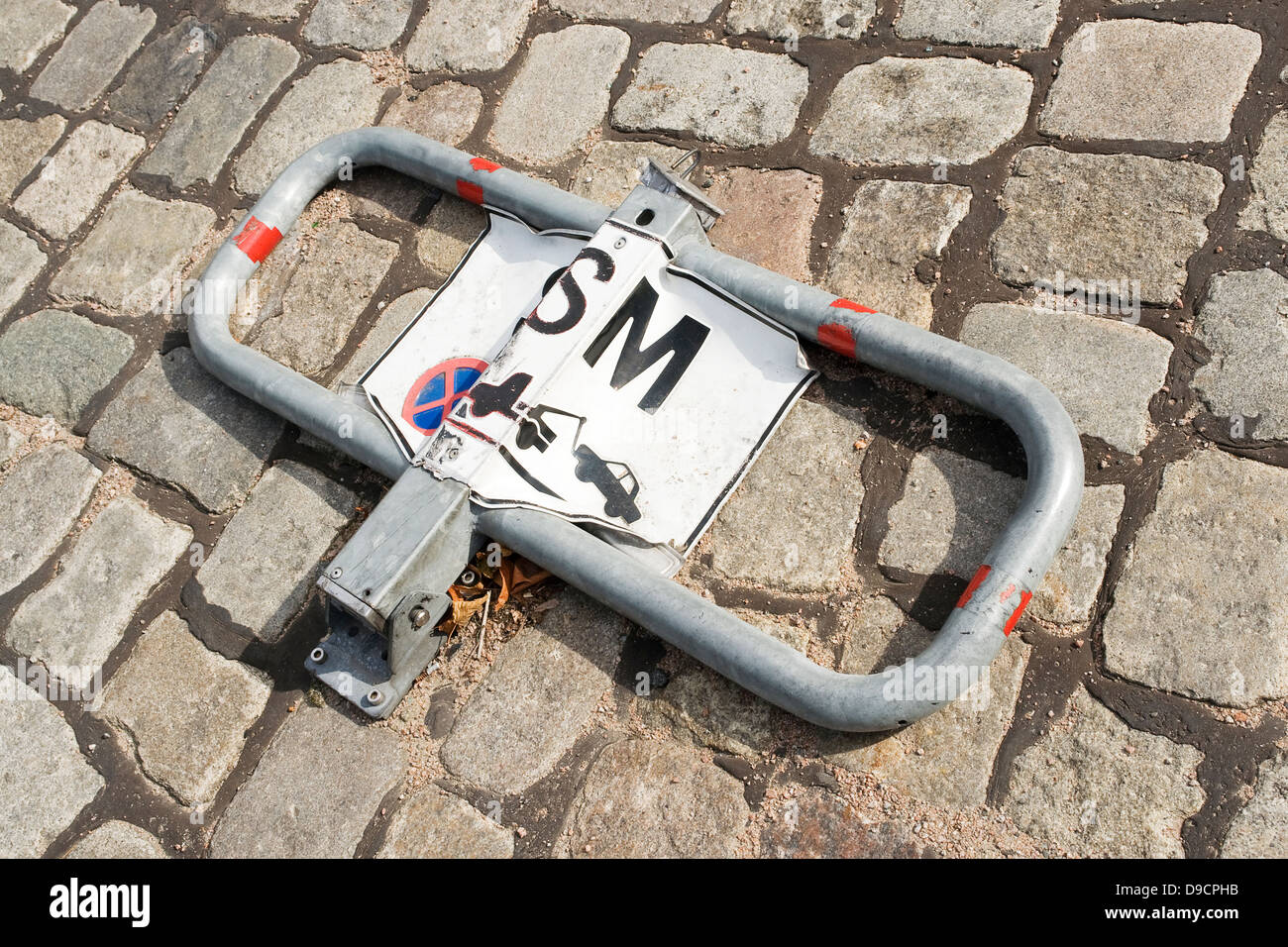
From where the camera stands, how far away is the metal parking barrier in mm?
2344

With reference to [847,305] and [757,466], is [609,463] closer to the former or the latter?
[757,466]

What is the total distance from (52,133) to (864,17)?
10.2 ft

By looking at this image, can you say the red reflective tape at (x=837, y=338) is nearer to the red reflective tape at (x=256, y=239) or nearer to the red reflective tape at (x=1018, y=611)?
the red reflective tape at (x=1018, y=611)

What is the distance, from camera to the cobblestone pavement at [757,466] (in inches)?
94.5

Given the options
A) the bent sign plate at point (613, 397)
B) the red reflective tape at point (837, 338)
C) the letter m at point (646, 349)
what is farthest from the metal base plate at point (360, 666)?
the red reflective tape at point (837, 338)

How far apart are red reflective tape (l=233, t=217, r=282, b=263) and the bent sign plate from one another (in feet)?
2.32

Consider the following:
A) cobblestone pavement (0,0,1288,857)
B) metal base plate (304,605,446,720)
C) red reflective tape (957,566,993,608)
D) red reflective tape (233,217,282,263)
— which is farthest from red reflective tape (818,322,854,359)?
red reflective tape (233,217,282,263)

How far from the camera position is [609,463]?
278 centimetres

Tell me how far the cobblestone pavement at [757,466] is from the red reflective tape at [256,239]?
4.5 inches

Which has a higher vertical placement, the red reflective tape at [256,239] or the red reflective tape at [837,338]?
the red reflective tape at [837,338]

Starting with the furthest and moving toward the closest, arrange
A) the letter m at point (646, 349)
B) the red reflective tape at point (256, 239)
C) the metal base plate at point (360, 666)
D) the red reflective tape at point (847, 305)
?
the red reflective tape at point (256, 239) → the letter m at point (646, 349) → the red reflective tape at point (847, 305) → the metal base plate at point (360, 666)

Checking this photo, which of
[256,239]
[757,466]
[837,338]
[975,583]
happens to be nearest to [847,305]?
[837,338]

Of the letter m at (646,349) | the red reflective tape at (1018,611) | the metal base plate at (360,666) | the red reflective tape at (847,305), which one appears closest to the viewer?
the red reflective tape at (1018,611)

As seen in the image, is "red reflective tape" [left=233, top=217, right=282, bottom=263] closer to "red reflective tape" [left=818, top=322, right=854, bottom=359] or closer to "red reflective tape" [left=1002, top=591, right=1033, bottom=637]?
"red reflective tape" [left=818, top=322, right=854, bottom=359]
